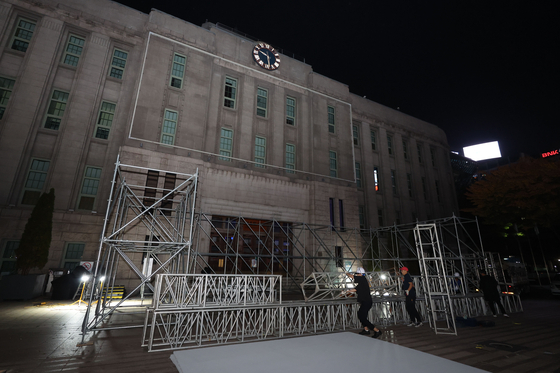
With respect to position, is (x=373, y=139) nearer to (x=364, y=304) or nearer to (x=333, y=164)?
(x=333, y=164)

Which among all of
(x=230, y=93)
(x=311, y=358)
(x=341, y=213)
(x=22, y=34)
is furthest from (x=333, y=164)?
(x=22, y=34)

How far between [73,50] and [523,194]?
114 ft

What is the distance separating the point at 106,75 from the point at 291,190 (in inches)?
647

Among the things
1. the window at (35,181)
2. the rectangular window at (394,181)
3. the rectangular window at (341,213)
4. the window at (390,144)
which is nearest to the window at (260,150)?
the rectangular window at (341,213)

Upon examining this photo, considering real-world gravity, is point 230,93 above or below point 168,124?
above

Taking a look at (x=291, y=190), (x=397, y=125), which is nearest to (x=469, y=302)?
(x=291, y=190)

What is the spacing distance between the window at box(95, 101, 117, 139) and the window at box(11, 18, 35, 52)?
5.89 meters

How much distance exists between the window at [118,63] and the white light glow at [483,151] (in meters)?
75.9

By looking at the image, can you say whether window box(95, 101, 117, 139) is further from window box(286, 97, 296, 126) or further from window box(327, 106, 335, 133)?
window box(327, 106, 335, 133)

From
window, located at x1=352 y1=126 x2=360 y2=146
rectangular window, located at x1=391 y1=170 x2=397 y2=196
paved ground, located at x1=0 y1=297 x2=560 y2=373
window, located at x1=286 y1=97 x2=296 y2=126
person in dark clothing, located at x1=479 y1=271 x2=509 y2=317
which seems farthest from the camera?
rectangular window, located at x1=391 y1=170 x2=397 y2=196

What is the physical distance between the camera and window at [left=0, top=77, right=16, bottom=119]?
16.5 meters

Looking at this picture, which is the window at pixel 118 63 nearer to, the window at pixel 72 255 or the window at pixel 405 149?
the window at pixel 72 255

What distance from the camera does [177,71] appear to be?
67.3ft

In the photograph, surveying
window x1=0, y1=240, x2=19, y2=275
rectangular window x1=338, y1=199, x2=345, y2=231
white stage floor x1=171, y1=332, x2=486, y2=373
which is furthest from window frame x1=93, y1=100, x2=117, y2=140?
rectangular window x1=338, y1=199, x2=345, y2=231
